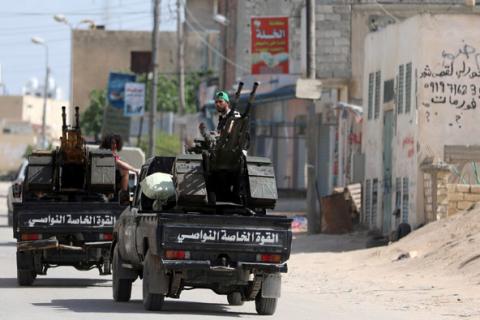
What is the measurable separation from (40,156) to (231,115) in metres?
5.66

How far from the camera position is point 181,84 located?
70438 mm

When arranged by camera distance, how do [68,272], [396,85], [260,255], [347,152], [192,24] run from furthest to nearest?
[192,24] → [347,152] → [396,85] → [68,272] → [260,255]

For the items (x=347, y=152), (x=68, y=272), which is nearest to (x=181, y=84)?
(x=347, y=152)

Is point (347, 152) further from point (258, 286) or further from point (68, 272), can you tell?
point (258, 286)

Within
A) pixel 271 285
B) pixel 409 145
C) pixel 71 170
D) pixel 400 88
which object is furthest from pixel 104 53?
pixel 271 285

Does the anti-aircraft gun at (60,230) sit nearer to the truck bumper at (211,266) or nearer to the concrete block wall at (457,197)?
the truck bumper at (211,266)

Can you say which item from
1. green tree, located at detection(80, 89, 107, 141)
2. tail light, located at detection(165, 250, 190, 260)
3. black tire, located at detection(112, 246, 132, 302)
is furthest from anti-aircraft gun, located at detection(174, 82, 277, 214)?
green tree, located at detection(80, 89, 107, 141)

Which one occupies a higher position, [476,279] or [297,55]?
[297,55]

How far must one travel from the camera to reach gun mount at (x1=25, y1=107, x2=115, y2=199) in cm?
2073

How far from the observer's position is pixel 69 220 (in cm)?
1981

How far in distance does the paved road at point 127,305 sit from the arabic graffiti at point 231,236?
33.2 inches

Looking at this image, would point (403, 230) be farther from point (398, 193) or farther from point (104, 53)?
point (104, 53)

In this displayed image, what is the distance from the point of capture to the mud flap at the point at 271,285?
16.1 m

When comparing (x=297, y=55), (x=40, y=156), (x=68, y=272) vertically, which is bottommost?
(x=68, y=272)
